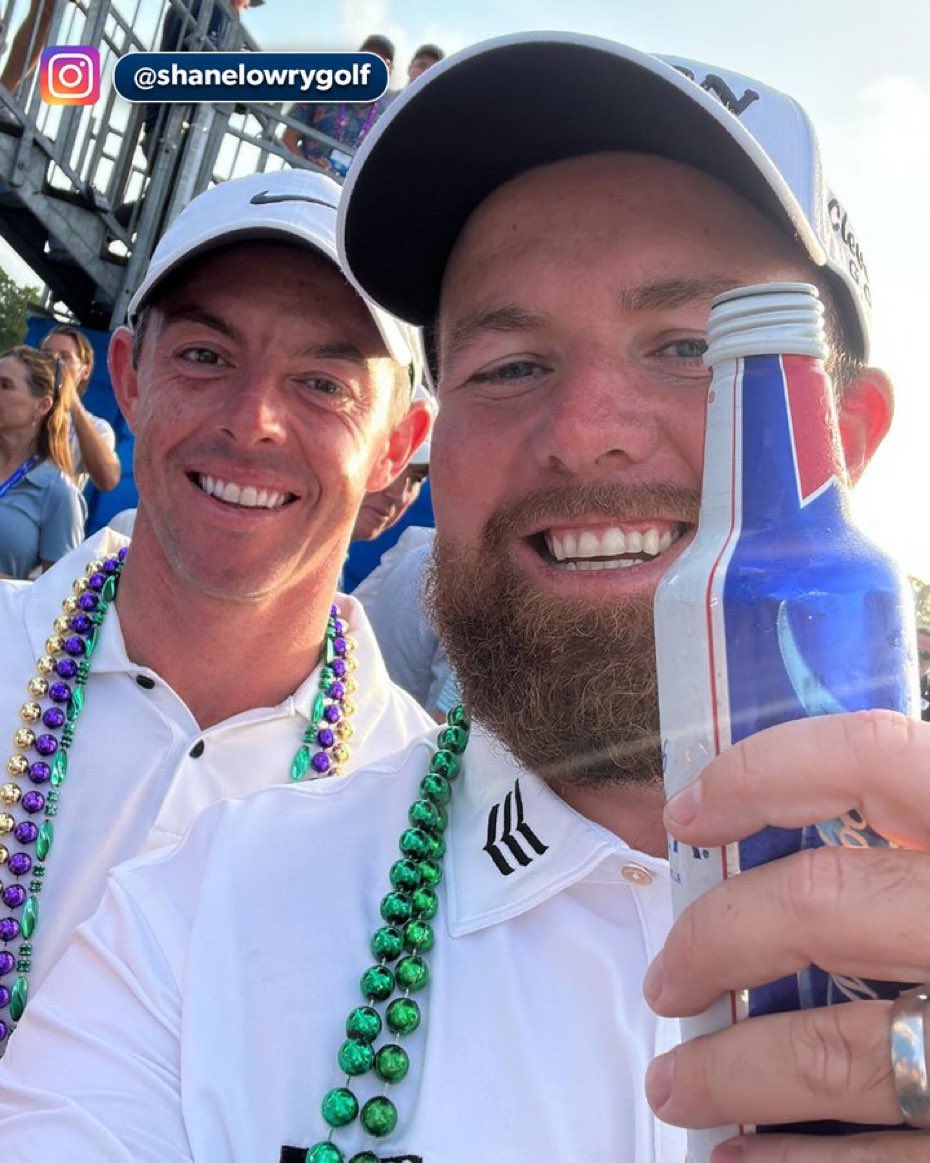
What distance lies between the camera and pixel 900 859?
71cm

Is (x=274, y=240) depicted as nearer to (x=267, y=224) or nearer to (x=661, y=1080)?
(x=267, y=224)

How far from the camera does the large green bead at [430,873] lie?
1.33m

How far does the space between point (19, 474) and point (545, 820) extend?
3.79m

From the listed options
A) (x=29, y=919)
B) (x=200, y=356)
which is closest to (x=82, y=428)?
(x=200, y=356)

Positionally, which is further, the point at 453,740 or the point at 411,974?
the point at 453,740

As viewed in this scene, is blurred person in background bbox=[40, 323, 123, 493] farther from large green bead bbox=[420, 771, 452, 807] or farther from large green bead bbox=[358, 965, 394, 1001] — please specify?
large green bead bbox=[358, 965, 394, 1001]

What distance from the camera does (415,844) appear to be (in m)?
1.37

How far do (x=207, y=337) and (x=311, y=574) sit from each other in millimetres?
549

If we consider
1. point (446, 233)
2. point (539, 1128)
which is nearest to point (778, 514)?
point (539, 1128)

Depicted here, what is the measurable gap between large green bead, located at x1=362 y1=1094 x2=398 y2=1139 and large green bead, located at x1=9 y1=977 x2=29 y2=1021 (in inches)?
38.0

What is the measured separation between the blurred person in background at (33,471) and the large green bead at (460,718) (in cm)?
318

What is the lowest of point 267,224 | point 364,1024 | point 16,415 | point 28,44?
point 364,1024

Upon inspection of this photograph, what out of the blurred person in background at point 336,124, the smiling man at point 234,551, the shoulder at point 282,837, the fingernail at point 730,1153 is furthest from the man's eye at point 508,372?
the blurred person in background at point 336,124

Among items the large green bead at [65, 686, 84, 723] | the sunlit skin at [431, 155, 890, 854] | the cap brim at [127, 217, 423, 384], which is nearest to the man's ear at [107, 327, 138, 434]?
the cap brim at [127, 217, 423, 384]
